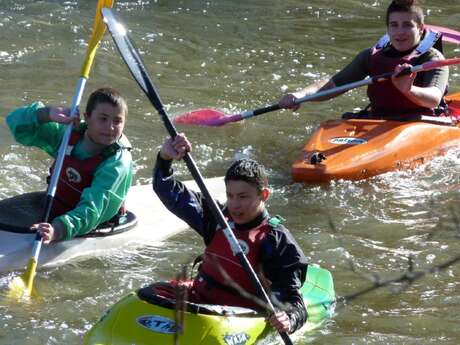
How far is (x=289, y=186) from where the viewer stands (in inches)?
265

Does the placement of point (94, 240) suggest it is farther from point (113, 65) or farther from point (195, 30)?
point (195, 30)

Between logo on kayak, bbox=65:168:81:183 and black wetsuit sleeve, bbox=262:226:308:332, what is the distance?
4.60ft

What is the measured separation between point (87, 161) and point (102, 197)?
233 mm

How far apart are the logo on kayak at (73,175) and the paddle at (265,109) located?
2.04 metres

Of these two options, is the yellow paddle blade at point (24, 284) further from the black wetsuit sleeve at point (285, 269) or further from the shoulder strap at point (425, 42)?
the shoulder strap at point (425, 42)

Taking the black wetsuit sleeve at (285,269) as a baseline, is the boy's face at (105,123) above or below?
above

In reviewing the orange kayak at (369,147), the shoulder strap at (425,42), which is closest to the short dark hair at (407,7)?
the shoulder strap at (425,42)

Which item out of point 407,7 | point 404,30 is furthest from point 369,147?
point 407,7

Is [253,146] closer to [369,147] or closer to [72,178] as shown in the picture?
[369,147]

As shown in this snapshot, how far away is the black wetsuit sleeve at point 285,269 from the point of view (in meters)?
4.15

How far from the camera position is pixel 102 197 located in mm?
5109

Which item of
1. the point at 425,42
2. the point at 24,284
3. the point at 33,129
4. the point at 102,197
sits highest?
the point at 425,42

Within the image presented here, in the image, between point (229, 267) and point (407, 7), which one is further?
point (407, 7)

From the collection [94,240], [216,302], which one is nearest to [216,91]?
[94,240]
